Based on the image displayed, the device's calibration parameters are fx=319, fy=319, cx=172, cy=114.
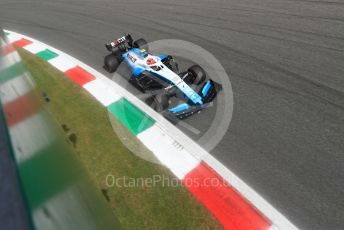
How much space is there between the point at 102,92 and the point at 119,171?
9.67 feet

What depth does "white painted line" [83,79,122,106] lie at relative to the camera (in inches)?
292

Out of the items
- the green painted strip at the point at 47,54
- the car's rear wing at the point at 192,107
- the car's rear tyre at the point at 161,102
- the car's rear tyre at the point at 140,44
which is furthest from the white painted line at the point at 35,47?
the car's rear wing at the point at 192,107

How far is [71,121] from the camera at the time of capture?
6.69 metres

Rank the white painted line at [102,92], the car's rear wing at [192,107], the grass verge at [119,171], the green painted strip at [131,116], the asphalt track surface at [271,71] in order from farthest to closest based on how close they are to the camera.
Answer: the white painted line at [102,92]
the green painted strip at [131,116]
the car's rear wing at [192,107]
the asphalt track surface at [271,71]
the grass verge at [119,171]

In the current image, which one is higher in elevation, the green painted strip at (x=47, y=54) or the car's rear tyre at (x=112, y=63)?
the car's rear tyre at (x=112, y=63)

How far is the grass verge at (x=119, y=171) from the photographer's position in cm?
446

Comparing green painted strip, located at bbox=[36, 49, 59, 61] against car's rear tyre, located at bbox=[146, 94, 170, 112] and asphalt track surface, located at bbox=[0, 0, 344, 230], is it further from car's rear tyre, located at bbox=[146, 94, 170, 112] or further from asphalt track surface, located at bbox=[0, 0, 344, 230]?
car's rear tyre, located at bbox=[146, 94, 170, 112]

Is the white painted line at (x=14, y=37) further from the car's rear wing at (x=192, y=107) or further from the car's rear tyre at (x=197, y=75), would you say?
the car's rear wing at (x=192, y=107)

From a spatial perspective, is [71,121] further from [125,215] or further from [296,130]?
[296,130]

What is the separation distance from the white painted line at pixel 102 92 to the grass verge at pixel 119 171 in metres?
0.16

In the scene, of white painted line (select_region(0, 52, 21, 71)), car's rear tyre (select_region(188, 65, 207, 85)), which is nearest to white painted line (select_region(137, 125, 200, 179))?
car's rear tyre (select_region(188, 65, 207, 85))

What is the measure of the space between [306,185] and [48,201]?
13.7 ft

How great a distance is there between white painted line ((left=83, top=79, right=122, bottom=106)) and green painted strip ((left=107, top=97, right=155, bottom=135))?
0.20 meters

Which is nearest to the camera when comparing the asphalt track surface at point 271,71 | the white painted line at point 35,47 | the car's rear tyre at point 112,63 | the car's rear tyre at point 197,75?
the asphalt track surface at point 271,71
